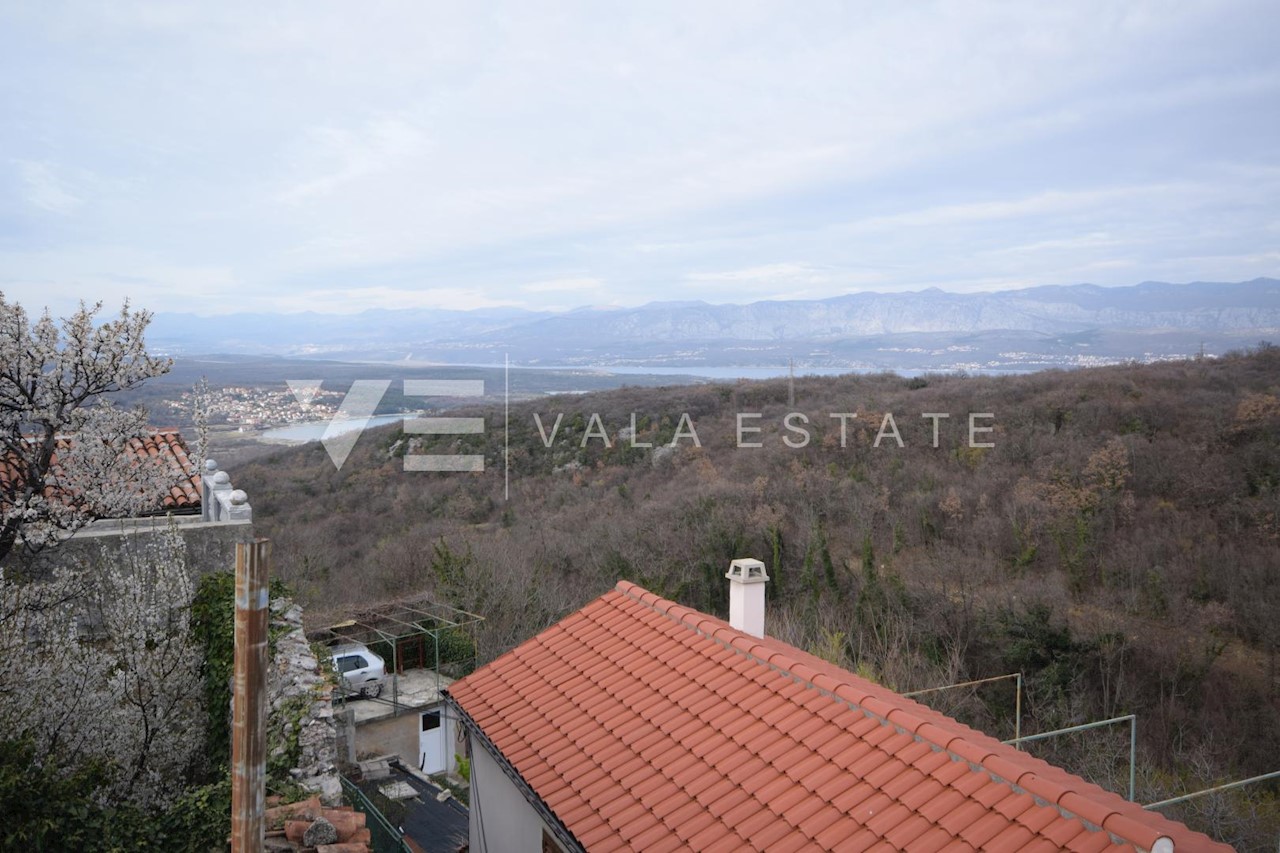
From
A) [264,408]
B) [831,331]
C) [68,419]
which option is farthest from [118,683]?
[831,331]

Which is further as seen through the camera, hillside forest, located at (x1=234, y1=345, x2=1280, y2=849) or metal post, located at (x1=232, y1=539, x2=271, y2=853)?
hillside forest, located at (x1=234, y1=345, x2=1280, y2=849)

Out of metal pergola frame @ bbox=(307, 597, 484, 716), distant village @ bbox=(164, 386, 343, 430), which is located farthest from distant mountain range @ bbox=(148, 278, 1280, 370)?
metal pergola frame @ bbox=(307, 597, 484, 716)

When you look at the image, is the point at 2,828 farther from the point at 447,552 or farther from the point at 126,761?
the point at 447,552

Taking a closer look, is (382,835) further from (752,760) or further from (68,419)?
(68,419)

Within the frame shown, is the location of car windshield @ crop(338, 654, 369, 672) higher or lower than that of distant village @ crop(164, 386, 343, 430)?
lower

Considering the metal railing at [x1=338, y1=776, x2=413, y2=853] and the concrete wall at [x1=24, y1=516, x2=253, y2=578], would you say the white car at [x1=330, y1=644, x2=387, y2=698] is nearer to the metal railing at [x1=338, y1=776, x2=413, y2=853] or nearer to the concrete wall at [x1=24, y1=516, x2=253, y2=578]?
the concrete wall at [x1=24, y1=516, x2=253, y2=578]

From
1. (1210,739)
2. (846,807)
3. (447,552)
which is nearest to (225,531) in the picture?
(846,807)
